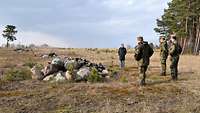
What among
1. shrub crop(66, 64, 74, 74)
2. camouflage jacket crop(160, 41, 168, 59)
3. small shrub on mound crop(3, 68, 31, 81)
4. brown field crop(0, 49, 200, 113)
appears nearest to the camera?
brown field crop(0, 49, 200, 113)

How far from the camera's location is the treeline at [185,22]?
223 feet

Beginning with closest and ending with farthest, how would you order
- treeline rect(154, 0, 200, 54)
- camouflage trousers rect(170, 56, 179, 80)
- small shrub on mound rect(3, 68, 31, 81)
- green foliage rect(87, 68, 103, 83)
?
green foliage rect(87, 68, 103, 83) < camouflage trousers rect(170, 56, 179, 80) < small shrub on mound rect(3, 68, 31, 81) < treeline rect(154, 0, 200, 54)

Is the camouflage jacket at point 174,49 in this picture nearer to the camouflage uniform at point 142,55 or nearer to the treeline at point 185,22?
the camouflage uniform at point 142,55

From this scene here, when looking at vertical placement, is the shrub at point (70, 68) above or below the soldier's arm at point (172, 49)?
below

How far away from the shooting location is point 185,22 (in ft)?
233

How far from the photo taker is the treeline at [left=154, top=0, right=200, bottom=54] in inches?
2672

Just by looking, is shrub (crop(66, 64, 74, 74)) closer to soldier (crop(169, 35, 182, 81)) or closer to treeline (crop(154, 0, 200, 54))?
soldier (crop(169, 35, 182, 81))

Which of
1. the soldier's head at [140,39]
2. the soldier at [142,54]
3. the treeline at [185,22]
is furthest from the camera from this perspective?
the treeline at [185,22]

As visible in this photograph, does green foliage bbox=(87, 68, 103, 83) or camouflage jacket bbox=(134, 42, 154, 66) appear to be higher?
camouflage jacket bbox=(134, 42, 154, 66)

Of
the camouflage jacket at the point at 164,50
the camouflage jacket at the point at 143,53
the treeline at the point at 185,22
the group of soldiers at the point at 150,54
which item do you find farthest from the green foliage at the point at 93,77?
the treeline at the point at 185,22

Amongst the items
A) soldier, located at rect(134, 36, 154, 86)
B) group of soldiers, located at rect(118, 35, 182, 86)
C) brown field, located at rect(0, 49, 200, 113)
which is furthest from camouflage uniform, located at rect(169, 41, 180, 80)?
soldier, located at rect(134, 36, 154, 86)

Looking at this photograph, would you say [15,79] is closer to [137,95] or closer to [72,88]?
[72,88]

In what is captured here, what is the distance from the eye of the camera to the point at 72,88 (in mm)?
18875

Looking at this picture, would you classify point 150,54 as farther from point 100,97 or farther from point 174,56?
point 100,97
